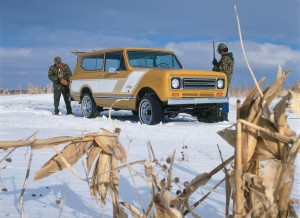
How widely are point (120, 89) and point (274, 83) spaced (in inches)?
408

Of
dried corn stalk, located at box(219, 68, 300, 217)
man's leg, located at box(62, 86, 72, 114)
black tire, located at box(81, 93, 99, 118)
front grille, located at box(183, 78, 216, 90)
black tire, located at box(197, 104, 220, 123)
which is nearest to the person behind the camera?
dried corn stalk, located at box(219, 68, 300, 217)

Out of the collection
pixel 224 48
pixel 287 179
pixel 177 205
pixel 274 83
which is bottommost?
pixel 177 205

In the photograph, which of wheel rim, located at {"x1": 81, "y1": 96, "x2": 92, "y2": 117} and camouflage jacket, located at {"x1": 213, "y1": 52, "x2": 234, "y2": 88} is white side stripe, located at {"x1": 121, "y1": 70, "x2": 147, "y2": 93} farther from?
camouflage jacket, located at {"x1": 213, "y1": 52, "x2": 234, "y2": 88}

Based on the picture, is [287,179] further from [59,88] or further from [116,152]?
[59,88]

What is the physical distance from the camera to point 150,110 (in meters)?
10.3

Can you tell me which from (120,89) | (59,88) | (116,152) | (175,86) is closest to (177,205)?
(116,152)

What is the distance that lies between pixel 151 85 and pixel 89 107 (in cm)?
Answer: 338

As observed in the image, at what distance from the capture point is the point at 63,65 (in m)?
14.3

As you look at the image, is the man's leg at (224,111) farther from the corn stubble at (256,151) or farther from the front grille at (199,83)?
the corn stubble at (256,151)

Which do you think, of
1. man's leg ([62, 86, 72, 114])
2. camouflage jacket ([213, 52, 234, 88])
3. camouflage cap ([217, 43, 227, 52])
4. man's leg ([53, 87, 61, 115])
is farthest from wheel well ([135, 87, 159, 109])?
man's leg ([62, 86, 72, 114])

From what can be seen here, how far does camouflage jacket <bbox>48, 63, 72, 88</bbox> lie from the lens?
45.6ft

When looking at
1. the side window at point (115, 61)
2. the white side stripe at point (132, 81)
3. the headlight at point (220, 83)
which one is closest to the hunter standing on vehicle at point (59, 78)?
the side window at point (115, 61)

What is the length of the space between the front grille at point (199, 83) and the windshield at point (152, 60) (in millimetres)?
1222

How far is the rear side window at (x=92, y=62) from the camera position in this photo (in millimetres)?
12334
